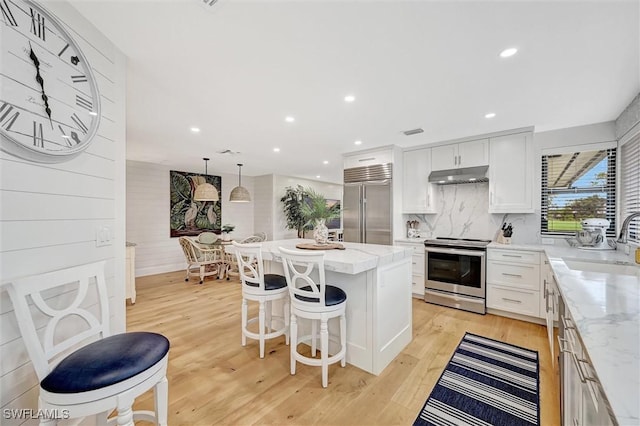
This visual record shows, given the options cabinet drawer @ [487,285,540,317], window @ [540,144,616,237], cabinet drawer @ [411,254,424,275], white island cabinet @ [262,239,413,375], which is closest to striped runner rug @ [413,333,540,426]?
white island cabinet @ [262,239,413,375]

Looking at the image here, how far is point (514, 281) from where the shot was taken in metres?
3.39

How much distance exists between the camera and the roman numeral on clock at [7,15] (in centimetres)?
112

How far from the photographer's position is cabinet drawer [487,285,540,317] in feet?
10.7

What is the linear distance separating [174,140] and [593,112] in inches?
216

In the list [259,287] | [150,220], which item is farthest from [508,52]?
[150,220]

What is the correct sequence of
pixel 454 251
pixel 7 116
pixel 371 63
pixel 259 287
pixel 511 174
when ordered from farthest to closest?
pixel 454 251 < pixel 511 174 < pixel 259 287 < pixel 371 63 < pixel 7 116

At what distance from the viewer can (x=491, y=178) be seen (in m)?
3.76

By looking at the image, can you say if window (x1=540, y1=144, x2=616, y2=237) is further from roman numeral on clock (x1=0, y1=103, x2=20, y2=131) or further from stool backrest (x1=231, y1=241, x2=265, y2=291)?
roman numeral on clock (x1=0, y1=103, x2=20, y2=131)

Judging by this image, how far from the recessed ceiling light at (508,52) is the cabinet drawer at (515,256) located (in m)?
2.52

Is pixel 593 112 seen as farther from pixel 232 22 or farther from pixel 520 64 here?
pixel 232 22

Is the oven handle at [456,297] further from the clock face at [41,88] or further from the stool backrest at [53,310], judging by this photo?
the clock face at [41,88]

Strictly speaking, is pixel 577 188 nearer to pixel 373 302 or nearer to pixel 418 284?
pixel 418 284

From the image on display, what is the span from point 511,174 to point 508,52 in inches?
90.6

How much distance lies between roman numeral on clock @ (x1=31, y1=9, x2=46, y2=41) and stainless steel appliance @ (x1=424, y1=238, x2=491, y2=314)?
431 cm
